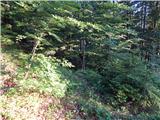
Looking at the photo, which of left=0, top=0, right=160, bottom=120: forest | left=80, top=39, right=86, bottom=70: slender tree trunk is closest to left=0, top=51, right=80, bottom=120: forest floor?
left=0, top=0, right=160, bottom=120: forest

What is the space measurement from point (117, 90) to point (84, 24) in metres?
3.13

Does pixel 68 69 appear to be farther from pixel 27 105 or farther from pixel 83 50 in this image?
pixel 27 105

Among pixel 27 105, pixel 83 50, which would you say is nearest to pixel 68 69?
pixel 83 50

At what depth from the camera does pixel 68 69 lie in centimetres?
1307

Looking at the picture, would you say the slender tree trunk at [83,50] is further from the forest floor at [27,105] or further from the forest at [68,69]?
the forest floor at [27,105]

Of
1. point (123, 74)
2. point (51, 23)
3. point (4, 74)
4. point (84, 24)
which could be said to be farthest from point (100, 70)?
point (4, 74)

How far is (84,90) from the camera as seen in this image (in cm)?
1176

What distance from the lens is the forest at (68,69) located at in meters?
9.21

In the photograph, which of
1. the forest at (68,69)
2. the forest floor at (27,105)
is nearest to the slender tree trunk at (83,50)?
the forest at (68,69)

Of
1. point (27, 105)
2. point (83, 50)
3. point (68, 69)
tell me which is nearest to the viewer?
point (27, 105)

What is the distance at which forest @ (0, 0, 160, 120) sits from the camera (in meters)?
9.21

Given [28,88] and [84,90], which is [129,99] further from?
[28,88]

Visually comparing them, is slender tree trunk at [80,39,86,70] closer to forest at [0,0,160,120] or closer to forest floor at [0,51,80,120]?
forest at [0,0,160,120]

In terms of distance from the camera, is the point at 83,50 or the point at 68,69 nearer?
the point at 68,69
